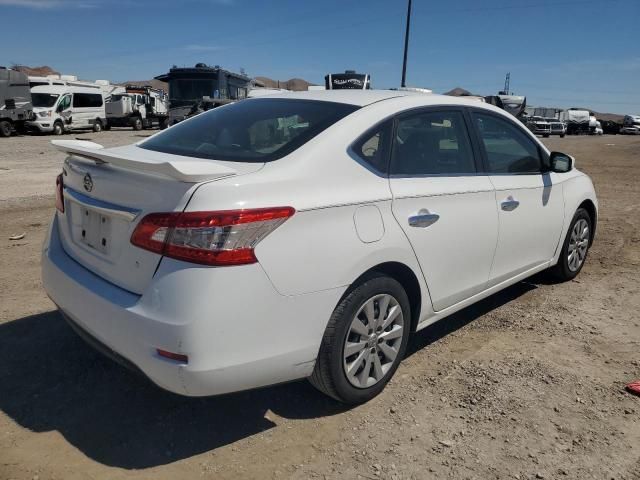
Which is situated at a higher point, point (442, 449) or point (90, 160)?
point (90, 160)

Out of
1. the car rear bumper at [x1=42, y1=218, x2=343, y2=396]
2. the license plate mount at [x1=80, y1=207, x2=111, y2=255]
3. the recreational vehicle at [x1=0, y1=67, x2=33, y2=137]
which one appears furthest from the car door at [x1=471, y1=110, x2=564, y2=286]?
the recreational vehicle at [x1=0, y1=67, x2=33, y2=137]

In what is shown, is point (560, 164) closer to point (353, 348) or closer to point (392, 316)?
point (392, 316)

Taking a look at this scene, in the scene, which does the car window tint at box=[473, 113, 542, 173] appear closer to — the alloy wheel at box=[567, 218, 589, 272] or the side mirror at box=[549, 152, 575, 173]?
the side mirror at box=[549, 152, 575, 173]

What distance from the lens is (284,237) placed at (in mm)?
2373

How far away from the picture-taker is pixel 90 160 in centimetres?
275

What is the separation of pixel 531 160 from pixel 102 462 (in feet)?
11.4

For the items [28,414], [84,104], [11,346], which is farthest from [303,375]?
[84,104]

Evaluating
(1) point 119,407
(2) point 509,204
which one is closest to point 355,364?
(1) point 119,407

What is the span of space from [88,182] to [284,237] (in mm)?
1083

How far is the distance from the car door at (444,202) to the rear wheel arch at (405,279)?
10 centimetres

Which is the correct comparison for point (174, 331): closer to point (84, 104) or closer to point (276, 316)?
point (276, 316)

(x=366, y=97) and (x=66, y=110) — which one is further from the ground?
(x=366, y=97)

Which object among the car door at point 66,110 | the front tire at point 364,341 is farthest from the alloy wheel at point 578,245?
the car door at point 66,110

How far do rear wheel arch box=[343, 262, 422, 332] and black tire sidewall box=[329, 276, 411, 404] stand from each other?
36 millimetres
